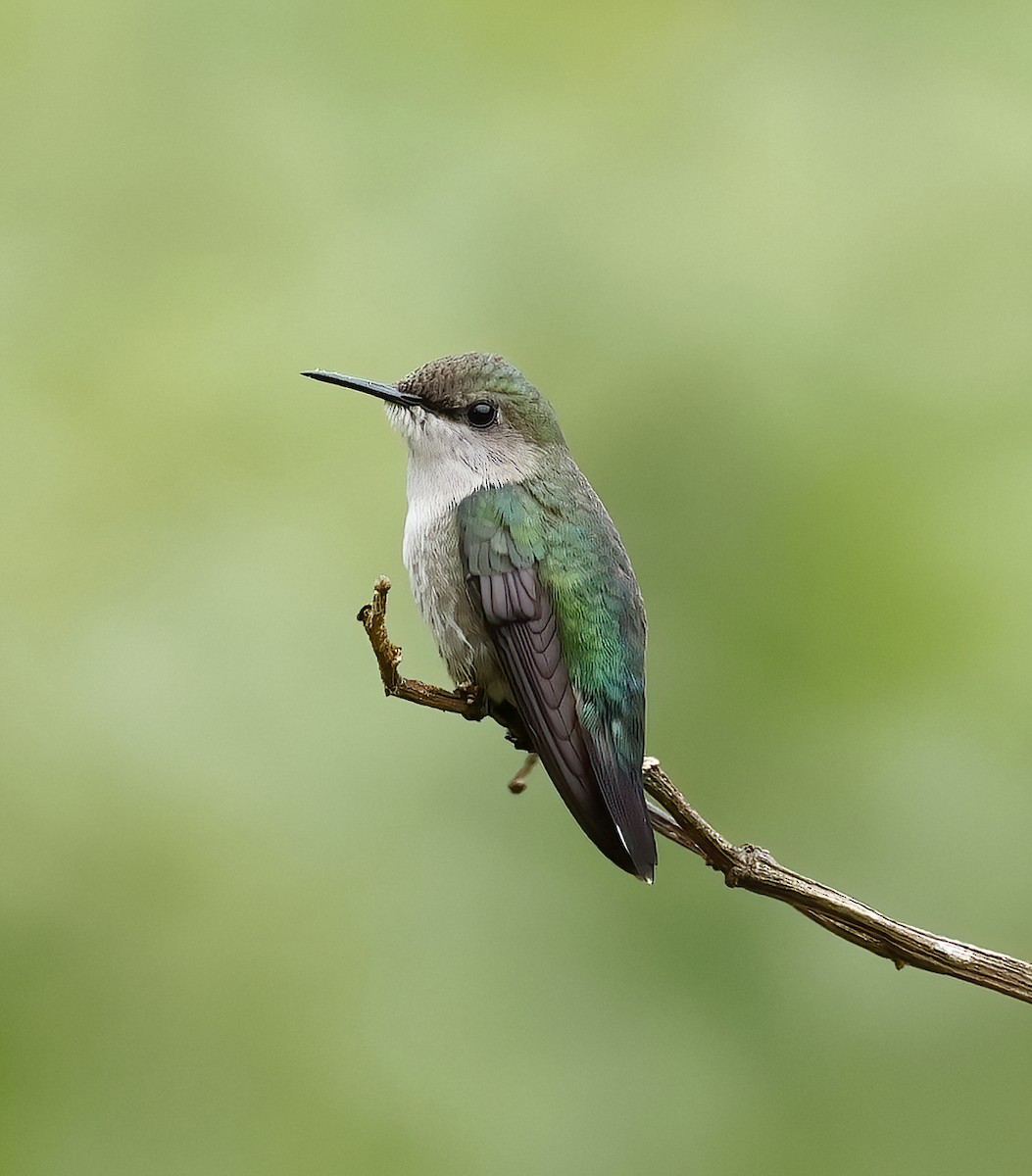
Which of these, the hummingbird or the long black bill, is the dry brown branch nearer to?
the hummingbird

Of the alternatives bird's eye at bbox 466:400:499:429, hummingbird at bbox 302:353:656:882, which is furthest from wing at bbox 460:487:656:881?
bird's eye at bbox 466:400:499:429

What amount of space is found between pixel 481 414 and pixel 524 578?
1.17ft

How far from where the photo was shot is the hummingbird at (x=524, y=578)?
6.91 ft

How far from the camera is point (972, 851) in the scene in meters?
3.69

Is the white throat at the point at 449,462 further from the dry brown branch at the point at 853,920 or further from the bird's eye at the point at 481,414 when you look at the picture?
the dry brown branch at the point at 853,920

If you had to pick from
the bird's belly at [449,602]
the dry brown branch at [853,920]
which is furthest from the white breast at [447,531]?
the dry brown branch at [853,920]

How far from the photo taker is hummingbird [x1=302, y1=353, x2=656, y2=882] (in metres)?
2.11

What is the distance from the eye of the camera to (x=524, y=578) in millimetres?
2287

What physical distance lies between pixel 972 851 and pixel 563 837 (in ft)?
3.54

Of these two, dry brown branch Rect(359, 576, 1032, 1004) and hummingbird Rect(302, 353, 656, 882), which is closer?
dry brown branch Rect(359, 576, 1032, 1004)

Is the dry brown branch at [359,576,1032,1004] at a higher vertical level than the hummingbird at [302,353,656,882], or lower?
lower

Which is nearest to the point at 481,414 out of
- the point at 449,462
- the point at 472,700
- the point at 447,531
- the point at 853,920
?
the point at 449,462

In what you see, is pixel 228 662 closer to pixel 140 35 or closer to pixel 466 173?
pixel 466 173

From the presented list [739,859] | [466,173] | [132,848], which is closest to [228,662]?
[132,848]
